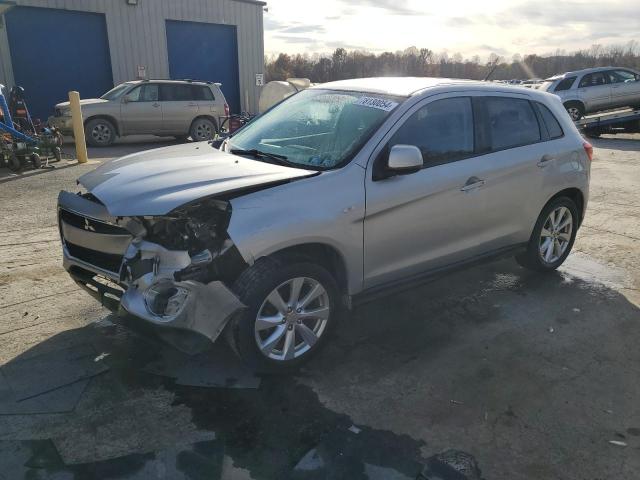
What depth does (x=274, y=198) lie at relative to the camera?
3.23 m

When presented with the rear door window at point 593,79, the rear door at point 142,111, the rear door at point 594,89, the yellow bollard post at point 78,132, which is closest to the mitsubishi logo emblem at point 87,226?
the yellow bollard post at point 78,132

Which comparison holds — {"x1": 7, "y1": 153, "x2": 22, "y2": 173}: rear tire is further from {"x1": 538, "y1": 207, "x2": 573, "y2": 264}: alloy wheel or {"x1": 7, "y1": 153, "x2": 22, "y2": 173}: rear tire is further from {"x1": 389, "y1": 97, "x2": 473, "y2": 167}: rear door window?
{"x1": 538, "y1": 207, "x2": 573, "y2": 264}: alloy wheel

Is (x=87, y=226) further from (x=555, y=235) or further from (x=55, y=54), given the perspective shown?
(x=55, y=54)

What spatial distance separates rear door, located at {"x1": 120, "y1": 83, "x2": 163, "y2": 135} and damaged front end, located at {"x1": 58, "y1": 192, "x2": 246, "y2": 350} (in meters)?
11.6

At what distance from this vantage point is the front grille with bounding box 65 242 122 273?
3.48 metres

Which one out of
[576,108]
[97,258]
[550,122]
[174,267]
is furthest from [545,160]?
[576,108]

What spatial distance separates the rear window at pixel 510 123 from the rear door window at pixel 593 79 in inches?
588

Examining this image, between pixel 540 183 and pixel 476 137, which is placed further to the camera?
pixel 540 183

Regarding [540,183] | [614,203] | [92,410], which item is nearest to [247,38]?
[614,203]

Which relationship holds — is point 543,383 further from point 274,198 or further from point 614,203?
point 614,203

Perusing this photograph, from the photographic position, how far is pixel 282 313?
133 inches

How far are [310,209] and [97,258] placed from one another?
148 cm

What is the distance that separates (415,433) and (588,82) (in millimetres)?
17876

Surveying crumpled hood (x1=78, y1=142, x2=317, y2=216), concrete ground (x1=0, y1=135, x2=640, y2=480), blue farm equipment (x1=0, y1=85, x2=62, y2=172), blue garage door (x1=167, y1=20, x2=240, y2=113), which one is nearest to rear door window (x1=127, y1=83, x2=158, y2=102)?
blue farm equipment (x1=0, y1=85, x2=62, y2=172)
